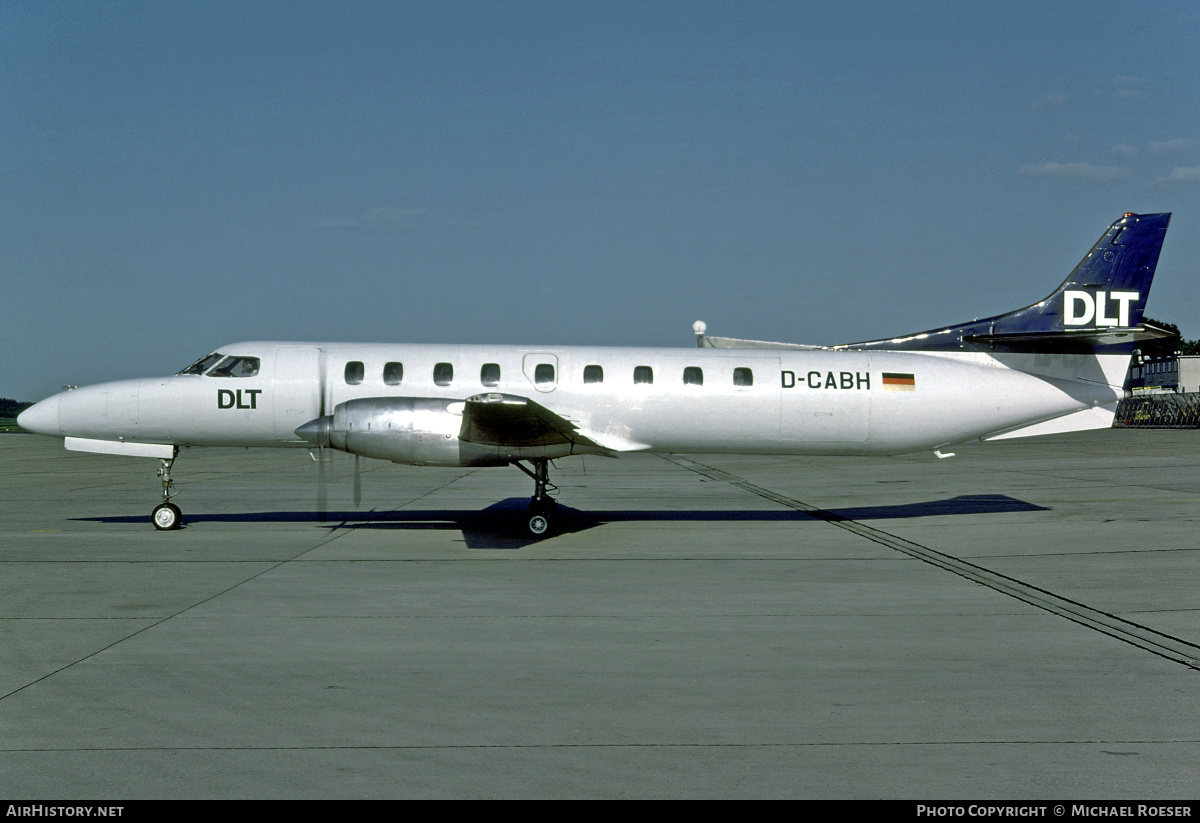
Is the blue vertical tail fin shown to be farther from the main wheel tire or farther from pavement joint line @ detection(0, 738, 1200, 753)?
pavement joint line @ detection(0, 738, 1200, 753)

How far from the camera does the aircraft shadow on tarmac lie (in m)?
15.5

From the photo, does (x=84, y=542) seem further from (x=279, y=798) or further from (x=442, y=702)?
(x=279, y=798)

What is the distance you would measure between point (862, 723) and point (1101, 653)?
2.97 meters

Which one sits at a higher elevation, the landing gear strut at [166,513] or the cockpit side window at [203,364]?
the cockpit side window at [203,364]

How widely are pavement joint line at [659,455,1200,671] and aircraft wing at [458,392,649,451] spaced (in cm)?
461

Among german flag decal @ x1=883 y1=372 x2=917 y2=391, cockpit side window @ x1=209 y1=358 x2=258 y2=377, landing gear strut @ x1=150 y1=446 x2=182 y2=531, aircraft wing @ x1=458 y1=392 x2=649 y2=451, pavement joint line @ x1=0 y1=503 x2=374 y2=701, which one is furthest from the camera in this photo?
german flag decal @ x1=883 y1=372 x2=917 y2=391

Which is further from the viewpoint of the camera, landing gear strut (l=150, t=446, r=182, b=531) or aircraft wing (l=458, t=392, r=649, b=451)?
landing gear strut (l=150, t=446, r=182, b=531)

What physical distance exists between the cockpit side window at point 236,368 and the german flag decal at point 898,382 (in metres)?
10.1

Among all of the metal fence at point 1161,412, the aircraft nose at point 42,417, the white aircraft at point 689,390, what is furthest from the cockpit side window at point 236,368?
the metal fence at point 1161,412

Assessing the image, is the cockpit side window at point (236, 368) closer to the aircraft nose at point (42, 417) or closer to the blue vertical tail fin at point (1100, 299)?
the aircraft nose at point (42, 417)

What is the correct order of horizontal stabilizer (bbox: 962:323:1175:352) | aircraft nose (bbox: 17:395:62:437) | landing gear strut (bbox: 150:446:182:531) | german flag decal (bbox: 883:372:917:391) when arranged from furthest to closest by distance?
german flag decal (bbox: 883:372:917:391), horizontal stabilizer (bbox: 962:323:1175:352), aircraft nose (bbox: 17:395:62:437), landing gear strut (bbox: 150:446:182:531)

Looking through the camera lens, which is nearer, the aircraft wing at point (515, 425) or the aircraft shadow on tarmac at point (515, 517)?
the aircraft wing at point (515, 425)

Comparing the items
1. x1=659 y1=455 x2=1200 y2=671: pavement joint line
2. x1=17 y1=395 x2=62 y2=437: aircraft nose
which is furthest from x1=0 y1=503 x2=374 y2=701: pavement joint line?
x1=659 y1=455 x2=1200 y2=671: pavement joint line

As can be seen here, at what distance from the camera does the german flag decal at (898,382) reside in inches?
614
